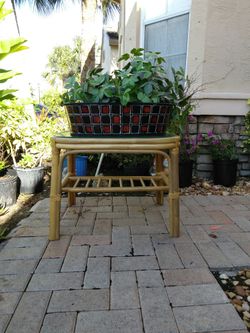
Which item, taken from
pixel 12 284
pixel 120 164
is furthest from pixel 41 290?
pixel 120 164

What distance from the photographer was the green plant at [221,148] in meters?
3.02

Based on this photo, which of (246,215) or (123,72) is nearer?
(123,72)

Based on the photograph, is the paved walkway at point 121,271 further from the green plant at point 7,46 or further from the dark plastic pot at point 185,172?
the green plant at point 7,46

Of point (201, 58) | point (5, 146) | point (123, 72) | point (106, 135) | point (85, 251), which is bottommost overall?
point (85, 251)

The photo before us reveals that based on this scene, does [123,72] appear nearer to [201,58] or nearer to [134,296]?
[134,296]

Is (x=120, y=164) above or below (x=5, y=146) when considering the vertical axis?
below

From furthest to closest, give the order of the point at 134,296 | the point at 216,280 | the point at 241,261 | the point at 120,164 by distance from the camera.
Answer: the point at 120,164 < the point at 241,261 < the point at 216,280 < the point at 134,296

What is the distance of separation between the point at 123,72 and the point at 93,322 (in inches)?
52.8

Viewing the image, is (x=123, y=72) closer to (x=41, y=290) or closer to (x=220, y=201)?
(x=41, y=290)

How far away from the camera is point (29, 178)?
9.35 feet

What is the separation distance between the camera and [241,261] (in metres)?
1.50

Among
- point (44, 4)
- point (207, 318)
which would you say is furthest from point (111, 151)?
point (44, 4)

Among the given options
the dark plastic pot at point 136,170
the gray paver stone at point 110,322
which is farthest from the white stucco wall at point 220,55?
the gray paver stone at point 110,322

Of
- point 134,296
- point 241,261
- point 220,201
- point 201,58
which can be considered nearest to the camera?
point 134,296
